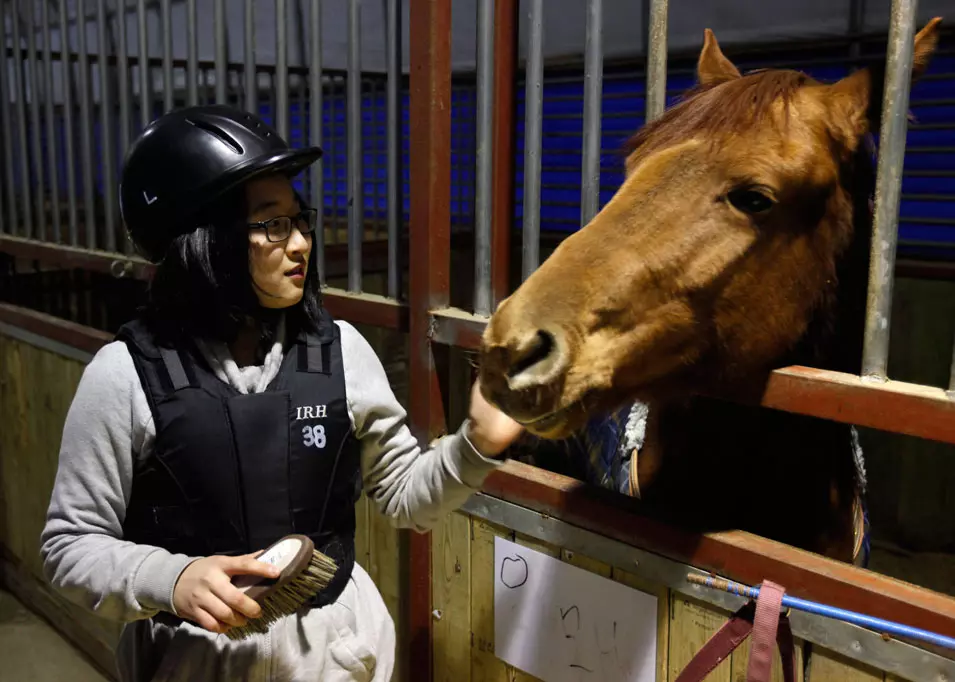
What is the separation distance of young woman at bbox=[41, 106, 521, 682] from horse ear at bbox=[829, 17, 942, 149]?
0.69 m

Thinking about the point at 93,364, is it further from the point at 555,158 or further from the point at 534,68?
the point at 555,158

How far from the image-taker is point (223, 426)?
128 cm

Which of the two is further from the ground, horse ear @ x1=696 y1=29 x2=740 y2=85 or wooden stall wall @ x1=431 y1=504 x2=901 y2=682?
horse ear @ x1=696 y1=29 x2=740 y2=85

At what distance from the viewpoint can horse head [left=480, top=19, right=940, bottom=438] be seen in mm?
1131

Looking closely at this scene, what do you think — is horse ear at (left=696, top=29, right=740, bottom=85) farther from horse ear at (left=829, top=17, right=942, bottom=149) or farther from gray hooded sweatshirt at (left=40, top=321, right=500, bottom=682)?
gray hooded sweatshirt at (left=40, top=321, right=500, bottom=682)

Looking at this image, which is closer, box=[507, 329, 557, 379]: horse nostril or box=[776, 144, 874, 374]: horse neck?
box=[507, 329, 557, 379]: horse nostril

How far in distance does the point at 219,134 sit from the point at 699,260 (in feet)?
2.60

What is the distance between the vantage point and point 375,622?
4.82 ft

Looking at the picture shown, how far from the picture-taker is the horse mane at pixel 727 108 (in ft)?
3.97

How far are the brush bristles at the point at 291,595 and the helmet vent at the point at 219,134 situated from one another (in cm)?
65

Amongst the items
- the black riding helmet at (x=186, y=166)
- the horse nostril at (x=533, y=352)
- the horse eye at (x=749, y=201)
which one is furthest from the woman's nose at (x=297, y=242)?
the horse eye at (x=749, y=201)

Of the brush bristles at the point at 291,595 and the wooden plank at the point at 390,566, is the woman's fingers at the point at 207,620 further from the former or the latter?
the wooden plank at the point at 390,566

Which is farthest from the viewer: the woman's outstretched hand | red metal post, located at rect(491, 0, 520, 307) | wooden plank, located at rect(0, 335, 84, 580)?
wooden plank, located at rect(0, 335, 84, 580)

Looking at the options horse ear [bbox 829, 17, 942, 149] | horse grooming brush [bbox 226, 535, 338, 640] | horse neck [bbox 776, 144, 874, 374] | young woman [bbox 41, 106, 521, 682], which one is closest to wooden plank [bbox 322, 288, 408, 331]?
young woman [bbox 41, 106, 521, 682]
